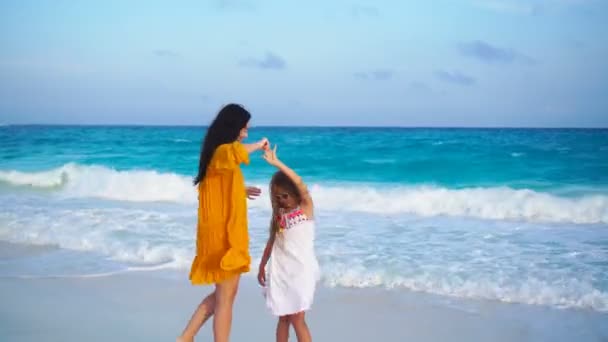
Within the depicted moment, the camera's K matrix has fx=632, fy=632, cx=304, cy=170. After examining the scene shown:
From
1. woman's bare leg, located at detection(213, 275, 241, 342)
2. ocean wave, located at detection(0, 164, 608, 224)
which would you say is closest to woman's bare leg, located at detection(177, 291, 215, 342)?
woman's bare leg, located at detection(213, 275, 241, 342)

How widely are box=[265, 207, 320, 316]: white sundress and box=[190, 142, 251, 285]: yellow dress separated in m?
0.20

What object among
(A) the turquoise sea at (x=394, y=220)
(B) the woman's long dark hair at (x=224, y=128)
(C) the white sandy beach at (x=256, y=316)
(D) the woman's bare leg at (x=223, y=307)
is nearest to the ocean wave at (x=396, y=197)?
(A) the turquoise sea at (x=394, y=220)


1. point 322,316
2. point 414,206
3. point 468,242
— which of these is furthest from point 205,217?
point 414,206

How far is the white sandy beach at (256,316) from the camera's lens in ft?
15.1

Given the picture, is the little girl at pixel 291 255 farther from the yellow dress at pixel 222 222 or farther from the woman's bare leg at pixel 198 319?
the woman's bare leg at pixel 198 319

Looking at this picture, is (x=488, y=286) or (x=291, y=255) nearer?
(x=291, y=255)

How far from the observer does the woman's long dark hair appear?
3.45 metres

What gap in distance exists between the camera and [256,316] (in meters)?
4.98

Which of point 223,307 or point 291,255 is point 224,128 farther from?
point 223,307

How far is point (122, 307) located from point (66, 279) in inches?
49.1

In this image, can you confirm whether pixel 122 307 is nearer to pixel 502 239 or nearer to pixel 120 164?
pixel 502 239

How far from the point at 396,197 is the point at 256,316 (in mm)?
8911

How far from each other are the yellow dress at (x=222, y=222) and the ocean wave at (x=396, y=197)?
8161 millimetres

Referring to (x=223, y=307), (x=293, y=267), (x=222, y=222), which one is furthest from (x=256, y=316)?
(x=222, y=222)
